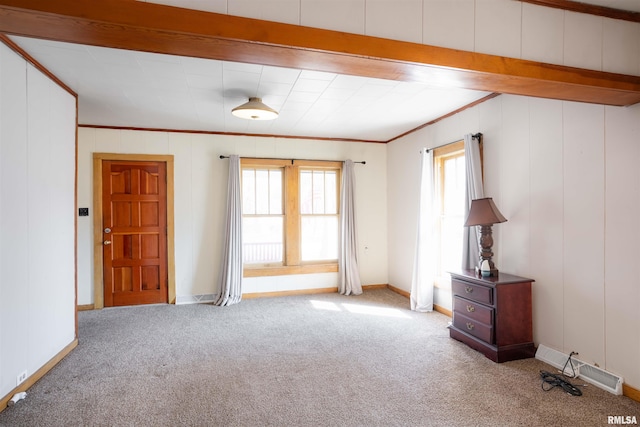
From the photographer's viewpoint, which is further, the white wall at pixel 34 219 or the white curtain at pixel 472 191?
the white curtain at pixel 472 191

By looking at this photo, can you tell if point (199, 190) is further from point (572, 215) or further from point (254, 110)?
point (572, 215)

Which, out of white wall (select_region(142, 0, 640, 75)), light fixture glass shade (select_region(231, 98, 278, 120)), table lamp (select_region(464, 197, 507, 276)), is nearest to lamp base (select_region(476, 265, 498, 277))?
table lamp (select_region(464, 197, 507, 276))


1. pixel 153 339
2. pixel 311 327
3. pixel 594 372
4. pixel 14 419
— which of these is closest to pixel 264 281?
pixel 311 327

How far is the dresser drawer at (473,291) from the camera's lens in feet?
10.4

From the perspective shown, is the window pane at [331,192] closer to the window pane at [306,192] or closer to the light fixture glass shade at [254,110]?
the window pane at [306,192]

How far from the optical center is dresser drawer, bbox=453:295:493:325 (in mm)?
3145

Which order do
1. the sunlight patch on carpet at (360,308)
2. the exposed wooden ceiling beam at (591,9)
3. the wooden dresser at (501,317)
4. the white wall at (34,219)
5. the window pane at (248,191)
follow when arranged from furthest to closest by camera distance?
the window pane at (248,191), the sunlight patch on carpet at (360,308), the wooden dresser at (501,317), the white wall at (34,219), the exposed wooden ceiling beam at (591,9)

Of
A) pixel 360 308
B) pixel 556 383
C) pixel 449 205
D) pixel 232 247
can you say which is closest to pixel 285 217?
pixel 232 247

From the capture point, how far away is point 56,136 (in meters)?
3.20

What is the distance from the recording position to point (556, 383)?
265cm

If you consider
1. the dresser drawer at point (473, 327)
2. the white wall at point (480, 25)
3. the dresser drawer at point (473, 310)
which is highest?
the white wall at point (480, 25)

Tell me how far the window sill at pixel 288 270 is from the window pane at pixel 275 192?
0.92 metres

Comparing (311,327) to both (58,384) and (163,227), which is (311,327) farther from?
(163,227)

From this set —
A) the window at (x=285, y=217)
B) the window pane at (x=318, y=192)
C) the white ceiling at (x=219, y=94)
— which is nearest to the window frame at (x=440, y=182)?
the white ceiling at (x=219, y=94)
